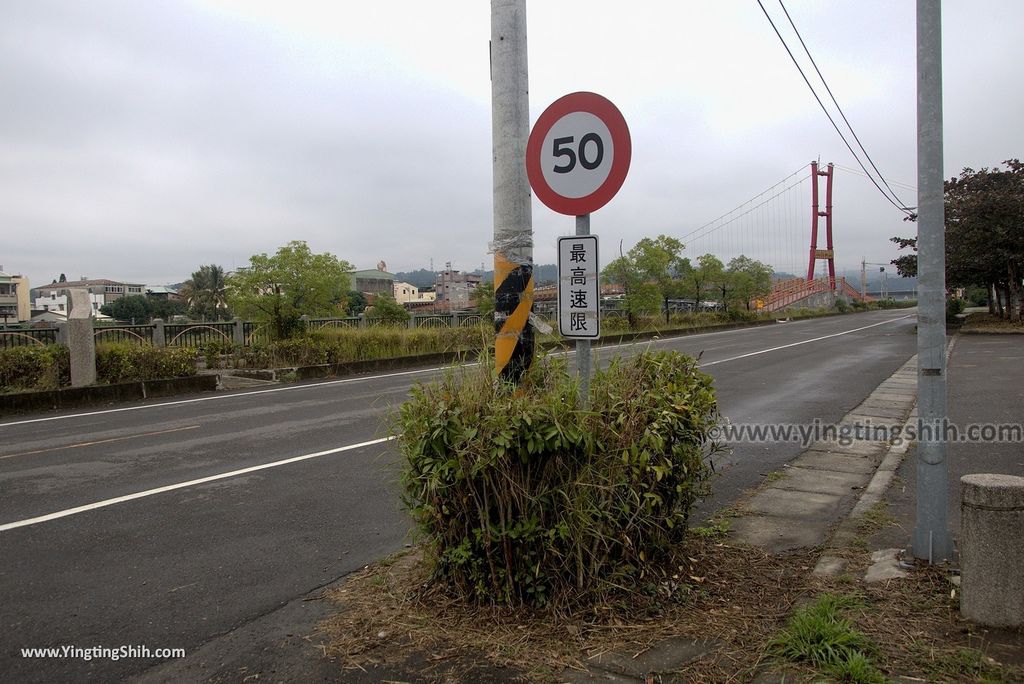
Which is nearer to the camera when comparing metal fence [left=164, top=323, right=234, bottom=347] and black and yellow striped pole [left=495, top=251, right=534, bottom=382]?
black and yellow striped pole [left=495, top=251, right=534, bottom=382]

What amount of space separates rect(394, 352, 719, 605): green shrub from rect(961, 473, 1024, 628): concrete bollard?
4.49 ft

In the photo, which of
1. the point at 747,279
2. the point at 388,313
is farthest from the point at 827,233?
the point at 388,313

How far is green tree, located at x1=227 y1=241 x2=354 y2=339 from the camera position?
18895 mm

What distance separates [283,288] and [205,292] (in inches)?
2949

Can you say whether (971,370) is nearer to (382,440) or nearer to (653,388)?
(382,440)

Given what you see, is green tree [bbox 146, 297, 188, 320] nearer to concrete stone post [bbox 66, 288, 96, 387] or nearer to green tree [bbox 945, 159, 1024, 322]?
concrete stone post [bbox 66, 288, 96, 387]

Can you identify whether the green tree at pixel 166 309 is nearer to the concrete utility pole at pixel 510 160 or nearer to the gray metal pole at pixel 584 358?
the concrete utility pole at pixel 510 160

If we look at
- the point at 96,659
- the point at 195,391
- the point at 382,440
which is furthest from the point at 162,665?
the point at 195,391

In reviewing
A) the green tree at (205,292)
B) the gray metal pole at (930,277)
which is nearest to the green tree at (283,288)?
the gray metal pole at (930,277)

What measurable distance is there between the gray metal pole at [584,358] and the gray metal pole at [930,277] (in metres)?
2.03

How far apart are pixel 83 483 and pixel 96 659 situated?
395 centimetres
